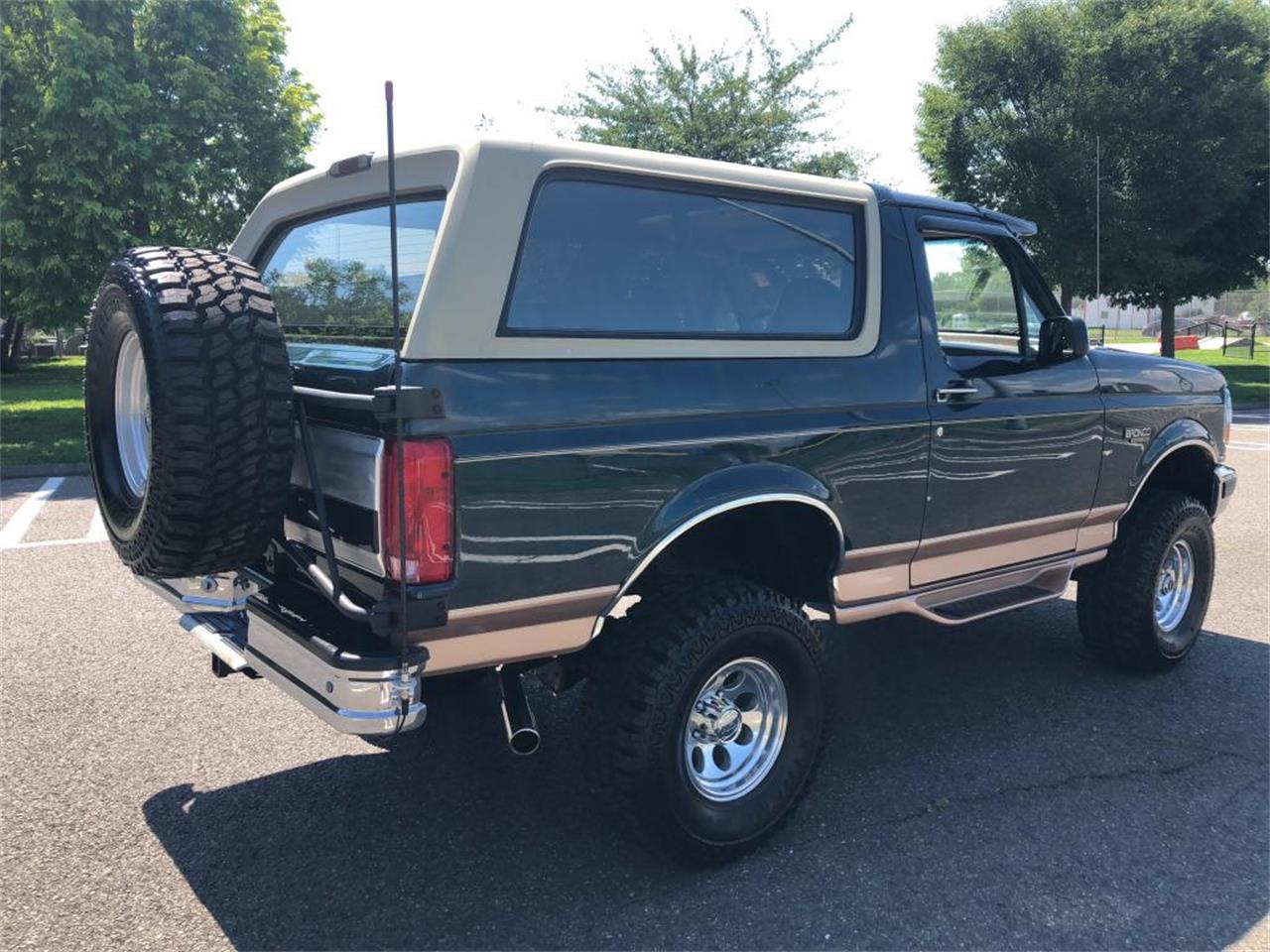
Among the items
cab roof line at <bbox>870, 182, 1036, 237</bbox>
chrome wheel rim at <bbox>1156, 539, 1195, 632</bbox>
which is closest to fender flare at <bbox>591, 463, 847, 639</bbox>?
cab roof line at <bbox>870, 182, 1036, 237</bbox>

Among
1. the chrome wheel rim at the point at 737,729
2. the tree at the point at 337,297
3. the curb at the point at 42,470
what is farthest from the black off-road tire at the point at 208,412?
the curb at the point at 42,470

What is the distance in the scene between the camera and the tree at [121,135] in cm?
1438

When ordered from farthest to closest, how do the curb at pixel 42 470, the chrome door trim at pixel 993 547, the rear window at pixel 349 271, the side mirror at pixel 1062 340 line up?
the curb at pixel 42 470, the side mirror at pixel 1062 340, the chrome door trim at pixel 993 547, the rear window at pixel 349 271

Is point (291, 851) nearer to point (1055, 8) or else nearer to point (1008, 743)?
point (1008, 743)

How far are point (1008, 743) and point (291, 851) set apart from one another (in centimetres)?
270

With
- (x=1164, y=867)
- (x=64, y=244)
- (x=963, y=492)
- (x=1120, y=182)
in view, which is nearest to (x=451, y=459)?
(x=963, y=492)

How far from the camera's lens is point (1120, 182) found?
783 inches

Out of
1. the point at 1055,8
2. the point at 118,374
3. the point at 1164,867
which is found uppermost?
the point at 1055,8

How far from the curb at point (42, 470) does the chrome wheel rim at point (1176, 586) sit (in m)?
9.76

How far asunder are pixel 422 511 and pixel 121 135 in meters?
14.6

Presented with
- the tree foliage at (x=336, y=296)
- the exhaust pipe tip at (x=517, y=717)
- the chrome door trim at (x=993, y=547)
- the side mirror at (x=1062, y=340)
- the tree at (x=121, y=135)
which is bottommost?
the exhaust pipe tip at (x=517, y=717)

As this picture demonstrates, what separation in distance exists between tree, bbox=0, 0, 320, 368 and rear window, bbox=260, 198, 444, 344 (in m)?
12.5

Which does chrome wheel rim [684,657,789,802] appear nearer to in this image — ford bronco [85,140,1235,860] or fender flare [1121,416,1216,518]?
→ ford bronco [85,140,1235,860]

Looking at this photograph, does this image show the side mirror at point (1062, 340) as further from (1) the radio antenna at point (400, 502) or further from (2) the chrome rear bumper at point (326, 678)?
(2) the chrome rear bumper at point (326, 678)
